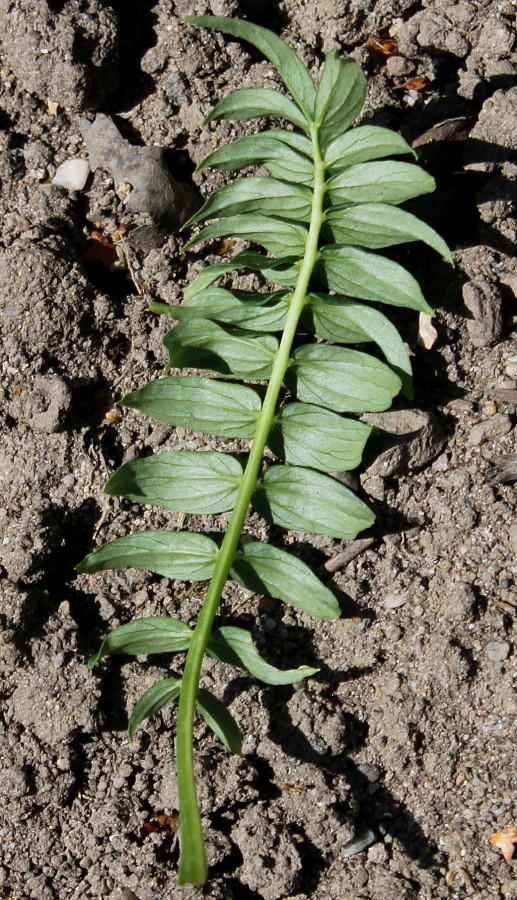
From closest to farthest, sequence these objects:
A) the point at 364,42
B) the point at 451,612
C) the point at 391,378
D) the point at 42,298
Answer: the point at 391,378
the point at 451,612
the point at 42,298
the point at 364,42

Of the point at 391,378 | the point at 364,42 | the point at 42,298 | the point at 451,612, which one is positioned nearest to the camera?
the point at 391,378

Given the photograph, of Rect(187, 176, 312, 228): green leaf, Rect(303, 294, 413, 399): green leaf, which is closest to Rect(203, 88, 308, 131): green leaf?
Rect(187, 176, 312, 228): green leaf

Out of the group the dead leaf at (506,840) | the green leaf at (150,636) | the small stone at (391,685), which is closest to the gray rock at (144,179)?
the green leaf at (150,636)

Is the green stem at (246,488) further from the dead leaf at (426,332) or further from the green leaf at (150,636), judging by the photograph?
the dead leaf at (426,332)

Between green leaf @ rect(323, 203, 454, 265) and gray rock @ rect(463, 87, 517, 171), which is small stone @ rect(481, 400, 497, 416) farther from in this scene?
gray rock @ rect(463, 87, 517, 171)

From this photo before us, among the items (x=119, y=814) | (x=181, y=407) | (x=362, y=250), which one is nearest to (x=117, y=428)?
(x=181, y=407)

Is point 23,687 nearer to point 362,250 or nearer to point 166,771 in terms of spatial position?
point 166,771
